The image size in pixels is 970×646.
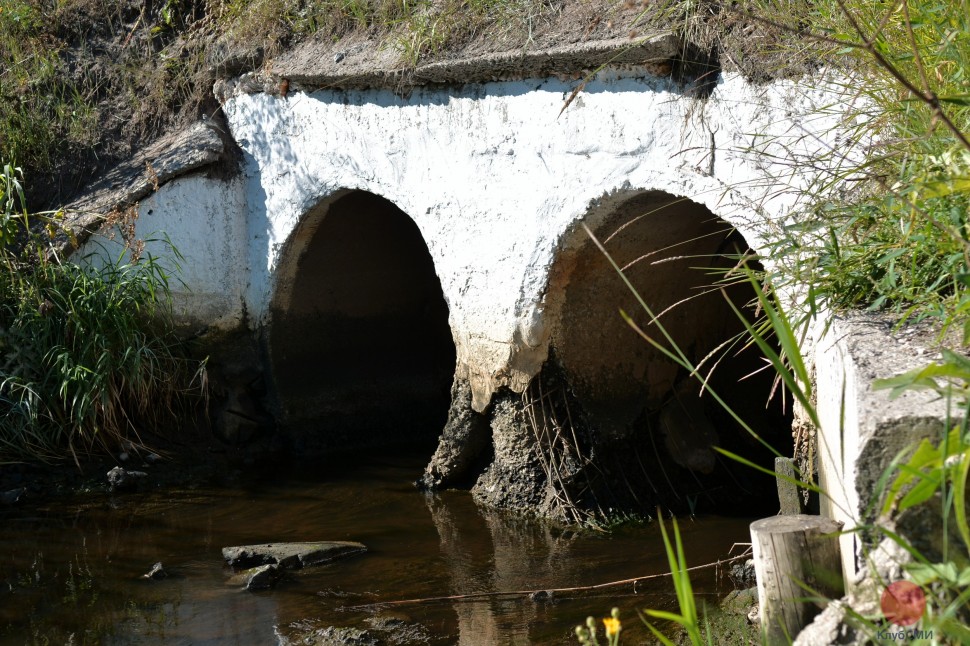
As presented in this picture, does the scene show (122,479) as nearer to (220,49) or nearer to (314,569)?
(314,569)

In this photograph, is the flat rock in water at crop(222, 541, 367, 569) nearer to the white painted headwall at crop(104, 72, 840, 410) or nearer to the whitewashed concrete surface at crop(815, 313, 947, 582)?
the white painted headwall at crop(104, 72, 840, 410)

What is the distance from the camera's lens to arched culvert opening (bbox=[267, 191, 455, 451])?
6.84 metres

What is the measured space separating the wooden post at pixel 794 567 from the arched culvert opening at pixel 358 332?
4415 millimetres

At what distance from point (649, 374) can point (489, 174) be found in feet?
4.62

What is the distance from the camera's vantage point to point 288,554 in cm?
497

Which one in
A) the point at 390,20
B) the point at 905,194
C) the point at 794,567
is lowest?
the point at 794,567

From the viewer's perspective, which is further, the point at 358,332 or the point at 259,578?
the point at 358,332

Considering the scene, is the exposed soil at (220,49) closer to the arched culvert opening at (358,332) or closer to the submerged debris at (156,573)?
the arched culvert opening at (358,332)

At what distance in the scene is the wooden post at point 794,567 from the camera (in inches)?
97.7

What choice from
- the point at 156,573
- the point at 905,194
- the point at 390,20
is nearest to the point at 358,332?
the point at 390,20

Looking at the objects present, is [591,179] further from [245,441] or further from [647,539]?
[245,441]

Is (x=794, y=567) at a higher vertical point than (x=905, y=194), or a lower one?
lower

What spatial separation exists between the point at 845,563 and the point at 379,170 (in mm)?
4050

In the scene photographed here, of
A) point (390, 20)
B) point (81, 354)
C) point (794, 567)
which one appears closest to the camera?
point (794, 567)
